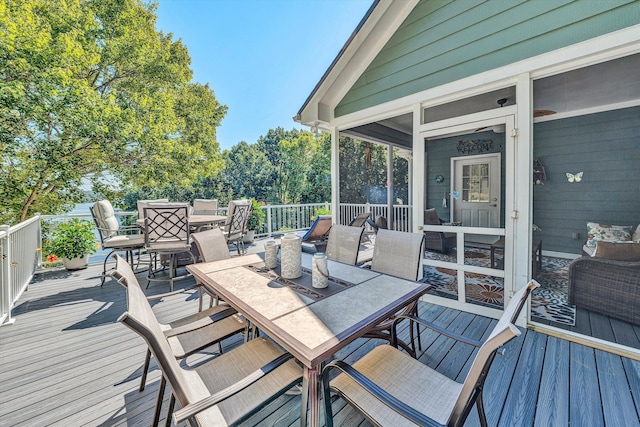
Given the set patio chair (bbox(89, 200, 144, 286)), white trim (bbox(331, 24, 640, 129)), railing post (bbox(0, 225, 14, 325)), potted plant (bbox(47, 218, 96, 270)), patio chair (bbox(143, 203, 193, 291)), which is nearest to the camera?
white trim (bbox(331, 24, 640, 129))

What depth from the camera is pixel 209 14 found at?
25.8 feet

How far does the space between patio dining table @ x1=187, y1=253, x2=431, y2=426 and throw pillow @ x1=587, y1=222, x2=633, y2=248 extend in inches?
188

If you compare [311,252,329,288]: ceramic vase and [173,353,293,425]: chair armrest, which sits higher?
[311,252,329,288]: ceramic vase

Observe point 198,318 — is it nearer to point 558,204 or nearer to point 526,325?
point 526,325

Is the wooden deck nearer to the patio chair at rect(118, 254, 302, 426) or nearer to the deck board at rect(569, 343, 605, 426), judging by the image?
the deck board at rect(569, 343, 605, 426)

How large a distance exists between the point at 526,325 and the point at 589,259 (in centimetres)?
113

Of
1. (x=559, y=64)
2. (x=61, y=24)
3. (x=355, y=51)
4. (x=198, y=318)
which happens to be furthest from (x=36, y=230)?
(x=559, y=64)

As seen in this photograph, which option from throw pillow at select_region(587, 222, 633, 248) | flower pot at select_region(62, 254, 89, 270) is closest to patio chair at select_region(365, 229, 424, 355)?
throw pillow at select_region(587, 222, 633, 248)

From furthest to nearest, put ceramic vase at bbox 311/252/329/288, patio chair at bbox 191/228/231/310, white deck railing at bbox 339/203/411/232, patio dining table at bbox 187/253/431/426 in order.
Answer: white deck railing at bbox 339/203/411/232 → patio chair at bbox 191/228/231/310 → ceramic vase at bbox 311/252/329/288 → patio dining table at bbox 187/253/431/426

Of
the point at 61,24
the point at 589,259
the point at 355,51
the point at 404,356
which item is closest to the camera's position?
the point at 404,356

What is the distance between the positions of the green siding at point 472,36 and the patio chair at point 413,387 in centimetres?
259

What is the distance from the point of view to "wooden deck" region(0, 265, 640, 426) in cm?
165

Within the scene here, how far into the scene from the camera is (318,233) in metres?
4.98

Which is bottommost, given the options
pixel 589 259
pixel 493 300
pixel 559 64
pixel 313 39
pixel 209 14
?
pixel 493 300
